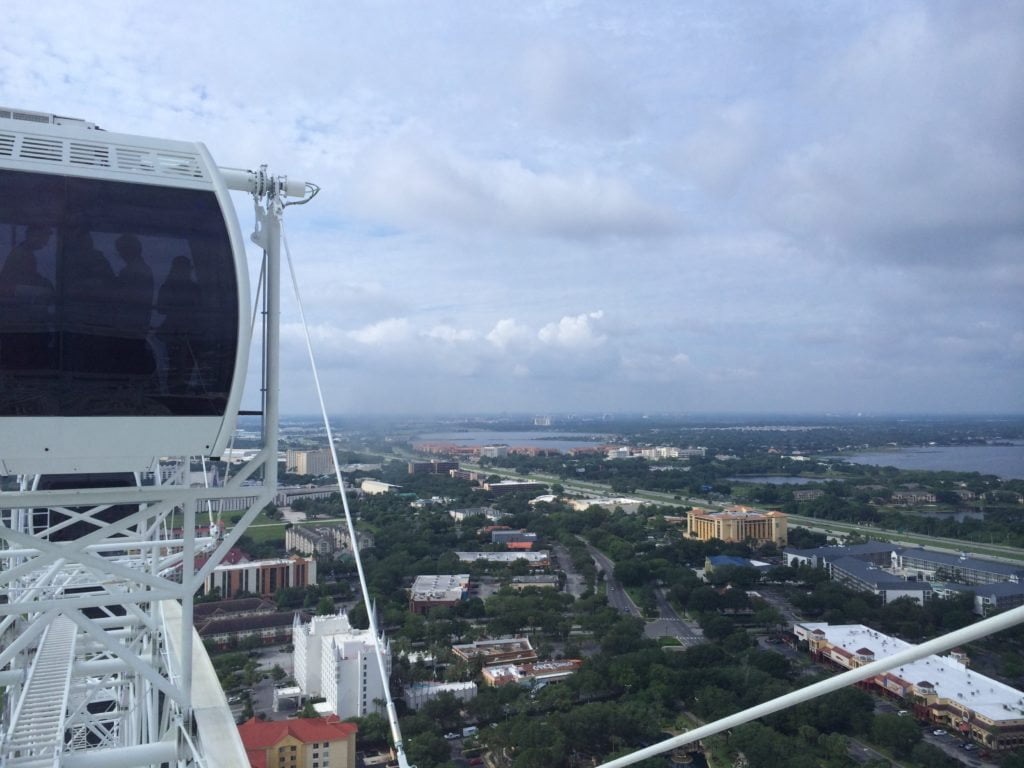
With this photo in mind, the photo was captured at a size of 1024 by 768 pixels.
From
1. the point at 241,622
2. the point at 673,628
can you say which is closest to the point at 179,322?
the point at 673,628

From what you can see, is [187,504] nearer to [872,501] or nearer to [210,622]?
[210,622]

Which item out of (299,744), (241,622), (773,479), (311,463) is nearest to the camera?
(299,744)

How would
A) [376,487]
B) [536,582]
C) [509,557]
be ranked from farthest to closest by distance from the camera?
[376,487] → [509,557] → [536,582]

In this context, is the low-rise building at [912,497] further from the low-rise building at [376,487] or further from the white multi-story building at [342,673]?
the white multi-story building at [342,673]

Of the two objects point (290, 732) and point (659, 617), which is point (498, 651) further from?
point (290, 732)

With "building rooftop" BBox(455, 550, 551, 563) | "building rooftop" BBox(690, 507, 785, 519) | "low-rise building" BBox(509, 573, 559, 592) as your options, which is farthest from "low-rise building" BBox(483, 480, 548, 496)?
"low-rise building" BBox(509, 573, 559, 592)
